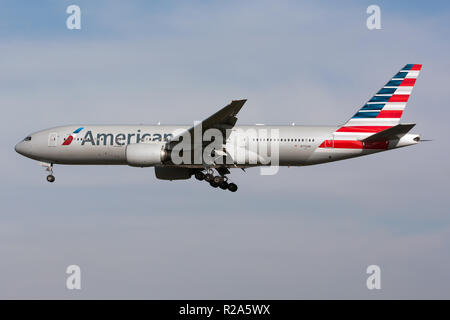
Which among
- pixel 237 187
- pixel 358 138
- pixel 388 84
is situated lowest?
pixel 237 187

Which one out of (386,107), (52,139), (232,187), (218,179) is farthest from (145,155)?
(386,107)

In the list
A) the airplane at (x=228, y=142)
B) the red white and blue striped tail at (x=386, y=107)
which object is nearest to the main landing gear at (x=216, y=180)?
the airplane at (x=228, y=142)

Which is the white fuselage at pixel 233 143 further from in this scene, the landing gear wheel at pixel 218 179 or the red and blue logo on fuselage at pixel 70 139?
the landing gear wheel at pixel 218 179

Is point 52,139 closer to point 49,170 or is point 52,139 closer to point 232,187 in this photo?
point 49,170

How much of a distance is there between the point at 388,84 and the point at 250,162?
1134 cm

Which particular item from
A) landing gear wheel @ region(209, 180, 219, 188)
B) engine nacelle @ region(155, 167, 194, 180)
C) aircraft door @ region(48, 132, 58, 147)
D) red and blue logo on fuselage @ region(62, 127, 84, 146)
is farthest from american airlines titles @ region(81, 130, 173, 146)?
landing gear wheel @ region(209, 180, 219, 188)

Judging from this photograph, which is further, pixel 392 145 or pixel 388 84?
pixel 388 84

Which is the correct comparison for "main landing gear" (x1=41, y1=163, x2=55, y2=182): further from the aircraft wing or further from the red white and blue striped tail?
the red white and blue striped tail

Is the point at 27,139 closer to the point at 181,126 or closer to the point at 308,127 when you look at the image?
the point at 181,126

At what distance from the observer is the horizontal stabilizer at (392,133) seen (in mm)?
42138

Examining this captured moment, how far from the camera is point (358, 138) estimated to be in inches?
1773

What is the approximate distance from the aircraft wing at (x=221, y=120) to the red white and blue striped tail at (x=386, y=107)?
317 inches

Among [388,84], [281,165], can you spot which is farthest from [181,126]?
[388,84]

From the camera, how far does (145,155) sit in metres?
41.7
